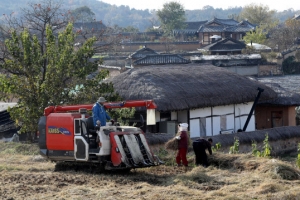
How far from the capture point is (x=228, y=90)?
2898cm

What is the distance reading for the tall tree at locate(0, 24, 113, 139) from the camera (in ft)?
73.2

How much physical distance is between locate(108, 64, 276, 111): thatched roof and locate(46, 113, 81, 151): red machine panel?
395 inches

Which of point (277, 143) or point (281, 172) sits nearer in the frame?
point (281, 172)

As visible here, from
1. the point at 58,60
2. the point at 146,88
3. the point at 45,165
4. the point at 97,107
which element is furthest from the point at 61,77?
the point at 97,107

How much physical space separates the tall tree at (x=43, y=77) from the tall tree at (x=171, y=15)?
178 feet

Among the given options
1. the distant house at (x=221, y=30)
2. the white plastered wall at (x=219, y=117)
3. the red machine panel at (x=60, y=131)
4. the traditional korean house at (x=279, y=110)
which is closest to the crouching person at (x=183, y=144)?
the red machine panel at (x=60, y=131)

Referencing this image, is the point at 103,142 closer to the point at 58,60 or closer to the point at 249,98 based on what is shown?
the point at 58,60

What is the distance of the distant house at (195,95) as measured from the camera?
26438mm

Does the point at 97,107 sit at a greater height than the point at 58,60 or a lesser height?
lesser

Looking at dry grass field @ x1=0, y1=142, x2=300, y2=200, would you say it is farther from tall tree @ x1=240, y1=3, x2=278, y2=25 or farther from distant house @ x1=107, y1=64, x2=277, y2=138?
tall tree @ x1=240, y1=3, x2=278, y2=25

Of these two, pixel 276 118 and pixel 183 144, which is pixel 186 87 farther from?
pixel 183 144

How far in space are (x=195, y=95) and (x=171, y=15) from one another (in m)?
52.2

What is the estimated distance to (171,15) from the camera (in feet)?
257

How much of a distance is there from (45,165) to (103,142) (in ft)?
9.18
